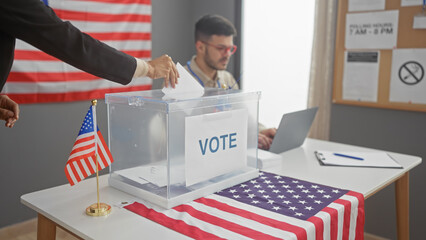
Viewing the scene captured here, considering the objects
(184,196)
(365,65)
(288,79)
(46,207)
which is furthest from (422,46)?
(46,207)

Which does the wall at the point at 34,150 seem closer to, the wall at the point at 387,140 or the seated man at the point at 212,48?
the seated man at the point at 212,48

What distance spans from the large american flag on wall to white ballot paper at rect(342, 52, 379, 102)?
1563 millimetres

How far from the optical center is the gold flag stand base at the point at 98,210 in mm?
1097

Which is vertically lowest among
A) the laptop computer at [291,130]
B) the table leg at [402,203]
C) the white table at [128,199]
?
the table leg at [402,203]

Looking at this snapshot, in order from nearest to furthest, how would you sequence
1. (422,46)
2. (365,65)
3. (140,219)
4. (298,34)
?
(140,219), (422,46), (365,65), (298,34)

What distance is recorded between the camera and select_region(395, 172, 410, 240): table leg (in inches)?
70.6

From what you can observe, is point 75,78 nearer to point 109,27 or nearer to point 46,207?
point 109,27

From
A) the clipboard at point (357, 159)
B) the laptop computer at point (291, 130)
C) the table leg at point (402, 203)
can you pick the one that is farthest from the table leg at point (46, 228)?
the table leg at point (402, 203)

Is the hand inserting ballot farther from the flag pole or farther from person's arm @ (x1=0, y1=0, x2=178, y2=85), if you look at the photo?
the flag pole

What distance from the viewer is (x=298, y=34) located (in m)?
3.01

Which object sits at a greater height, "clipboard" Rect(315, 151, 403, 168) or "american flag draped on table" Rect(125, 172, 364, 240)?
"clipboard" Rect(315, 151, 403, 168)

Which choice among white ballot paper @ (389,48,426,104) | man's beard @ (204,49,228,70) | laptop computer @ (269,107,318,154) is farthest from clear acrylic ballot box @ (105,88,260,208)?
white ballot paper @ (389,48,426,104)

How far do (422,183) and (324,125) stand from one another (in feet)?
2.37

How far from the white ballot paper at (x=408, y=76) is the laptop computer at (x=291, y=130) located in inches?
35.4
